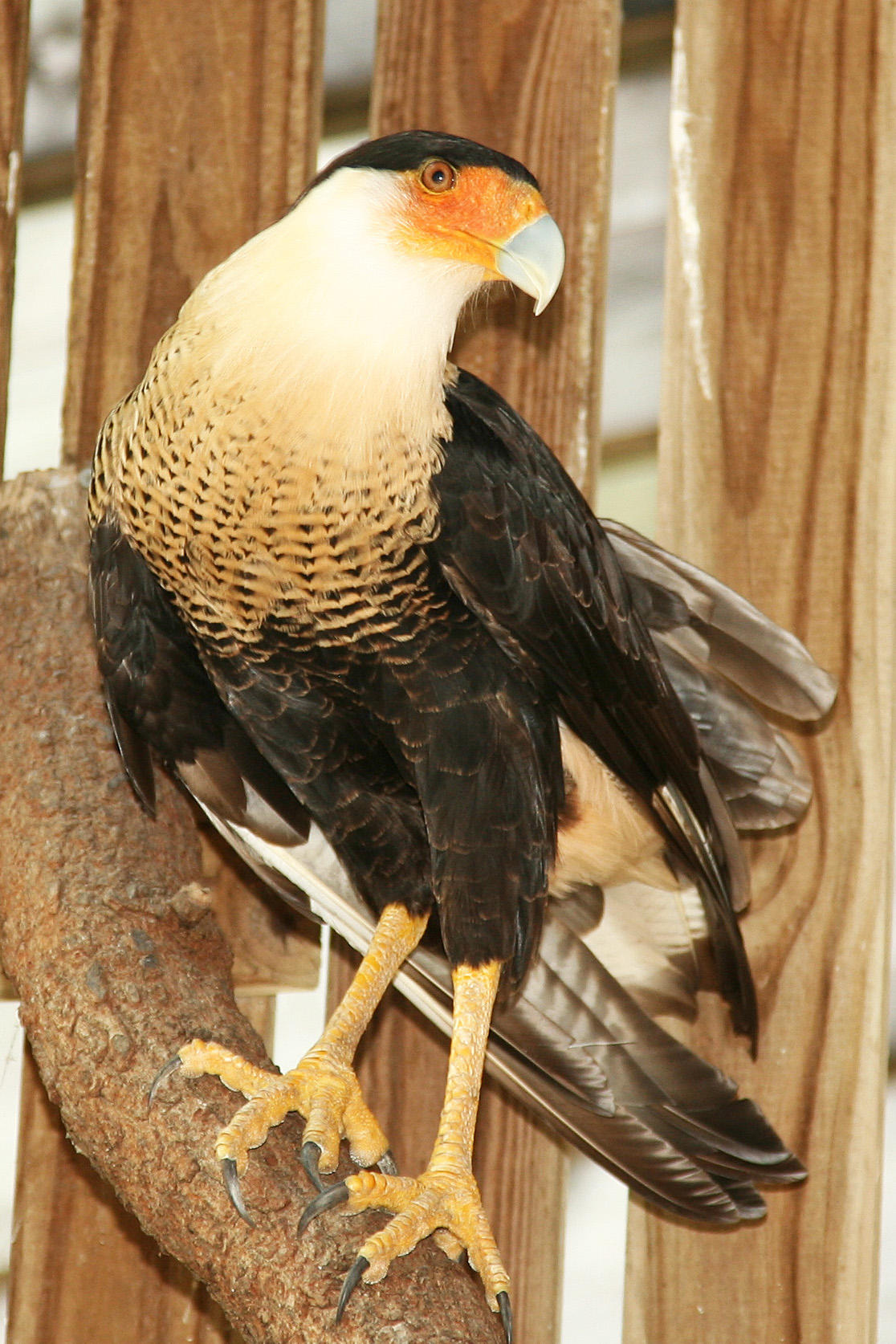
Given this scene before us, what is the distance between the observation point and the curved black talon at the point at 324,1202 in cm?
174

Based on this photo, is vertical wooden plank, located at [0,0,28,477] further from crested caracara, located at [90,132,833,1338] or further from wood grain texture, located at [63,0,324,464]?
crested caracara, located at [90,132,833,1338]

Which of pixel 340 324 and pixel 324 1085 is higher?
pixel 340 324

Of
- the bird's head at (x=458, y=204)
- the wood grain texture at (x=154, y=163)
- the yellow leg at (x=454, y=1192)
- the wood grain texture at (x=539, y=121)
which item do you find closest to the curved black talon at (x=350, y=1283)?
the yellow leg at (x=454, y=1192)

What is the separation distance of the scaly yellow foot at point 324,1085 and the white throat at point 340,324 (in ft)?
2.83

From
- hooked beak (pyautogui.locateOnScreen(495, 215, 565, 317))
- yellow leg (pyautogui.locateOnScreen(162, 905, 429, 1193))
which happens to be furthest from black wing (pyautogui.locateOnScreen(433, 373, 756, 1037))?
yellow leg (pyautogui.locateOnScreen(162, 905, 429, 1193))

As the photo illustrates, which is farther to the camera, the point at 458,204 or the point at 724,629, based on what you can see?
the point at 724,629

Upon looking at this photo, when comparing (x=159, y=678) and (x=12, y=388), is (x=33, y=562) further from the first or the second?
(x=12, y=388)

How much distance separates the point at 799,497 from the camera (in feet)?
8.36

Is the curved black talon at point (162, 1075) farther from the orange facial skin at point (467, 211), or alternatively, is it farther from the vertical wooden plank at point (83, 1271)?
the orange facial skin at point (467, 211)

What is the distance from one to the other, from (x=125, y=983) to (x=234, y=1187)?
0.37 metres

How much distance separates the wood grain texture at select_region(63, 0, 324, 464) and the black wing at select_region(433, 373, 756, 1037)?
0.74m

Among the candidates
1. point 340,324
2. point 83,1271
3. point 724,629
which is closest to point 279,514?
point 340,324

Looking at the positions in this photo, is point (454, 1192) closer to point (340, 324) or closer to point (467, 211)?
point (340, 324)

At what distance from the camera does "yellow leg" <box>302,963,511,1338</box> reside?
69.5 inches
